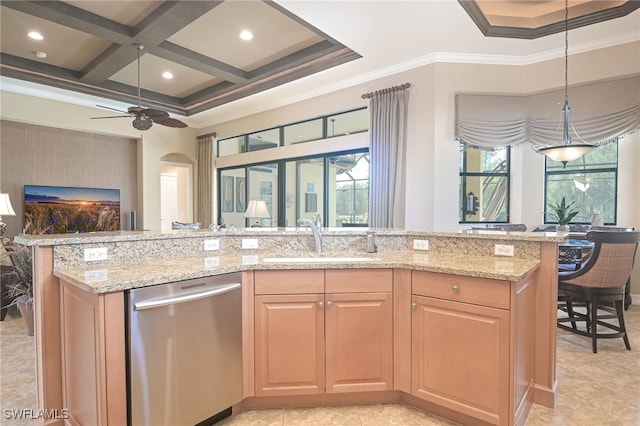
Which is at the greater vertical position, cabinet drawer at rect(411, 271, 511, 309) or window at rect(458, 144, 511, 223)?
window at rect(458, 144, 511, 223)

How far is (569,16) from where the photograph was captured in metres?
3.40

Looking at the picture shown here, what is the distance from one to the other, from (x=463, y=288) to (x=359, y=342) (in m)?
0.71

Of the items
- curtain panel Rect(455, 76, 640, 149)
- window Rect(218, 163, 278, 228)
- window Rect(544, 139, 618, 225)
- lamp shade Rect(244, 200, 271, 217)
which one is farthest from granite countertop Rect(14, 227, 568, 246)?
window Rect(218, 163, 278, 228)

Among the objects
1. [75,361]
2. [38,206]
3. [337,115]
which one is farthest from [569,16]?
[38,206]

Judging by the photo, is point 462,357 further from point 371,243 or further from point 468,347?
point 371,243

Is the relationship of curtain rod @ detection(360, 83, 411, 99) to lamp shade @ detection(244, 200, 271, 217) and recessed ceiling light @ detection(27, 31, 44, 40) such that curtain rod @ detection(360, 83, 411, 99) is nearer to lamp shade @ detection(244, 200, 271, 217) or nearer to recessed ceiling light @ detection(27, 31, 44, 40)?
lamp shade @ detection(244, 200, 271, 217)

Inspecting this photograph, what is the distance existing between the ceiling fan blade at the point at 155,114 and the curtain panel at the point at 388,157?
279 cm

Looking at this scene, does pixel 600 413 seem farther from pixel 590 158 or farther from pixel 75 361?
pixel 590 158

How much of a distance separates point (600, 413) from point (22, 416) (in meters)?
3.58

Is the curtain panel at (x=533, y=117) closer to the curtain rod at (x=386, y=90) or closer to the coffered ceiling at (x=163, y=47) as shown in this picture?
the curtain rod at (x=386, y=90)

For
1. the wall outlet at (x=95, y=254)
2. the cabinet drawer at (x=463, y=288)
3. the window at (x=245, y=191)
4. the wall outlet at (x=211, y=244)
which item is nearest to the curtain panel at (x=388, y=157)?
the window at (x=245, y=191)

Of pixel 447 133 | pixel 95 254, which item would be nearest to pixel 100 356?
pixel 95 254

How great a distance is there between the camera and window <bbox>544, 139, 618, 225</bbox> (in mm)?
4594

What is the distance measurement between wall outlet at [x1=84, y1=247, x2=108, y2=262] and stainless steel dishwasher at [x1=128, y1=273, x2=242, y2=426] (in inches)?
23.0
